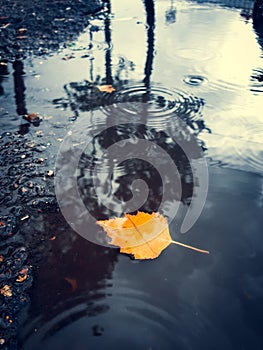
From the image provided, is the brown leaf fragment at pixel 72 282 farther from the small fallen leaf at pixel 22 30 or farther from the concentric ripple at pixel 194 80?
the small fallen leaf at pixel 22 30

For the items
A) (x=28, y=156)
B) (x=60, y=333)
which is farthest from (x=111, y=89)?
(x=60, y=333)

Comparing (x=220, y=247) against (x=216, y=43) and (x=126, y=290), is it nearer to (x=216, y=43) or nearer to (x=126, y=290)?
(x=126, y=290)

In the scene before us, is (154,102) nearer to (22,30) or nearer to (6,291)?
(6,291)

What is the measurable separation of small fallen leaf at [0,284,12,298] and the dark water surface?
0.02 meters

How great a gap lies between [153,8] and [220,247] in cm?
598

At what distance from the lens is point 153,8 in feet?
22.6

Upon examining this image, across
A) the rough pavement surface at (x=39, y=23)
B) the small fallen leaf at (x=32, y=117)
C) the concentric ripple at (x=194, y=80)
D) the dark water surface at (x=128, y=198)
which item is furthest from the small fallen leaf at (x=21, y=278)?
the rough pavement surface at (x=39, y=23)

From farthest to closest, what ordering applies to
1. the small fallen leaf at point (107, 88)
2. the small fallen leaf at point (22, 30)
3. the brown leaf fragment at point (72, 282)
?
the small fallen leaf at point (22, 30)
the small fallen leaf at point (107, 88)
the brown leaf fragment at point (72, 282)

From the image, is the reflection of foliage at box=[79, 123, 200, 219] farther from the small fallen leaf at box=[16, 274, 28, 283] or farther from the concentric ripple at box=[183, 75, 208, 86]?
the concentric ripple at box=[183, 75, 208, 86]

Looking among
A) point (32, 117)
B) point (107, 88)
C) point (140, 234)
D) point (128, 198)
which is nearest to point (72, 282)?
point (140, 234)

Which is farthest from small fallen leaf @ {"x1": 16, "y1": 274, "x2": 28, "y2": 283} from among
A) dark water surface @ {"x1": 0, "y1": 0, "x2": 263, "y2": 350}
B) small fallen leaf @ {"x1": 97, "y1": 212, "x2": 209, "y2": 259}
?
small fallen leaf @ {"x1": 97, "y1": 212, "x2": 209, "y2": 259}

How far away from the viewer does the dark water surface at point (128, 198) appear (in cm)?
183

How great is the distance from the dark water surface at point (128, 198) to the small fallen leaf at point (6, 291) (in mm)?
22

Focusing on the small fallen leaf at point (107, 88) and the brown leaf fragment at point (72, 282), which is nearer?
the brown leaf fragment at point (72, 282)
